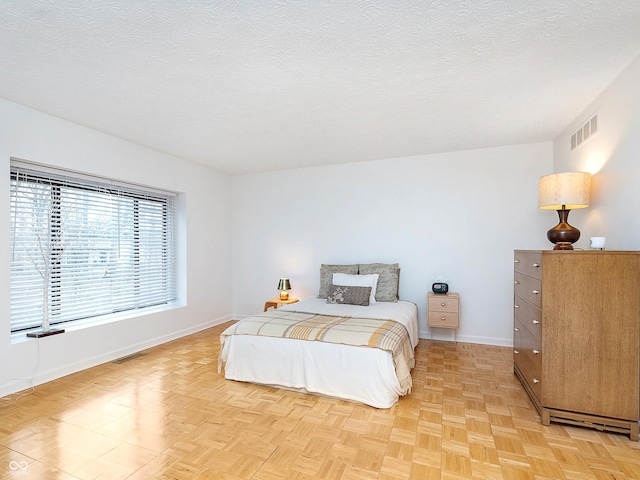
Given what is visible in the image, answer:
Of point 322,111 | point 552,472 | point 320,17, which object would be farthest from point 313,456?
point 322,111

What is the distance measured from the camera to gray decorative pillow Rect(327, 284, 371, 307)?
4.02 m

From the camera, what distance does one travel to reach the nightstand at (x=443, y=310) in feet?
13.3

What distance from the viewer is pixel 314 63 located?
7.53ft

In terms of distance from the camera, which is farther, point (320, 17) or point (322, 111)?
point (322, 111)

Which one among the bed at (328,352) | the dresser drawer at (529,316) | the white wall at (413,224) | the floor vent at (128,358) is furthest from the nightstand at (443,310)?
the floor vent at (128,358)

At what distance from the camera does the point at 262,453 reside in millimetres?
2029

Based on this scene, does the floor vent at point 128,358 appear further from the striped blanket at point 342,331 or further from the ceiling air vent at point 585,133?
the ceiling air vent at point 585,133

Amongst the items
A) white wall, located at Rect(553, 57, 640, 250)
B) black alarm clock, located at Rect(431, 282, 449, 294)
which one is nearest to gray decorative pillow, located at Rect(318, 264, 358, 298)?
black alarm clock, located at Rect(431, 282, 449, 294)

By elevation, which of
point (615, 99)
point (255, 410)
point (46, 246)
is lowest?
point (255, 410)

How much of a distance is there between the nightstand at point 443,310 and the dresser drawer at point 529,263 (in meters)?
1.06

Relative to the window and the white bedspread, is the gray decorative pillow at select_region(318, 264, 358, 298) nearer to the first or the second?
the white bedspread

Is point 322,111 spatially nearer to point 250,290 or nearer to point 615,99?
point 615,99

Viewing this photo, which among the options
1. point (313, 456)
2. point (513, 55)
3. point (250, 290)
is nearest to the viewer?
point (313, 456)

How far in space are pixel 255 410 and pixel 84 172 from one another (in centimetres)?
301
